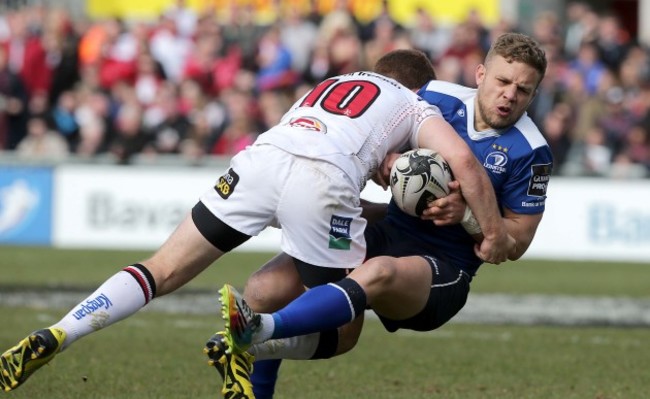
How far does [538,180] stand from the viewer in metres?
6.68

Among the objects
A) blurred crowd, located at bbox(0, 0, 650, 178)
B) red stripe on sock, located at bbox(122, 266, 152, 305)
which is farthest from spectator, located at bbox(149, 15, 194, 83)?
red stripe on sock, located at bbox(122, 266, 152, 305)

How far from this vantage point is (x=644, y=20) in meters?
25.2

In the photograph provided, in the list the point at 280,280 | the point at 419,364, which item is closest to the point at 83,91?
the point at 419,364

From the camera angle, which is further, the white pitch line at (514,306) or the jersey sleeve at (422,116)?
the white pitch line at (514,306)

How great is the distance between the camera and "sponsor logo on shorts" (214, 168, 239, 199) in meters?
6.08

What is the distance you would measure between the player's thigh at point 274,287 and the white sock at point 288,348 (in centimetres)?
25

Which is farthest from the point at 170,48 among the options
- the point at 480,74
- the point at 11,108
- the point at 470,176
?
the point at 470,176

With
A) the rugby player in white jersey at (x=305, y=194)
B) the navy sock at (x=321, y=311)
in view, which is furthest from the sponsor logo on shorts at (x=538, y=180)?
the navy sock at (x=321, y=311)

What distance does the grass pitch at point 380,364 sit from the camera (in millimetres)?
7539

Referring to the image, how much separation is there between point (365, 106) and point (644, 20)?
2006 centimetres

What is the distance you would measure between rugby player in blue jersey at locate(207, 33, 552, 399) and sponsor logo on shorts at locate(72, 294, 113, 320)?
0.60m

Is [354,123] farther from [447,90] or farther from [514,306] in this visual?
[514,306]

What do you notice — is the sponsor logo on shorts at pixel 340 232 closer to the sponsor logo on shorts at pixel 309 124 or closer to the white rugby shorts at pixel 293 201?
the white rugby shorts at pixel 293 201

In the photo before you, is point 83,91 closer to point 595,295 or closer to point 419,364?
point 595,295
